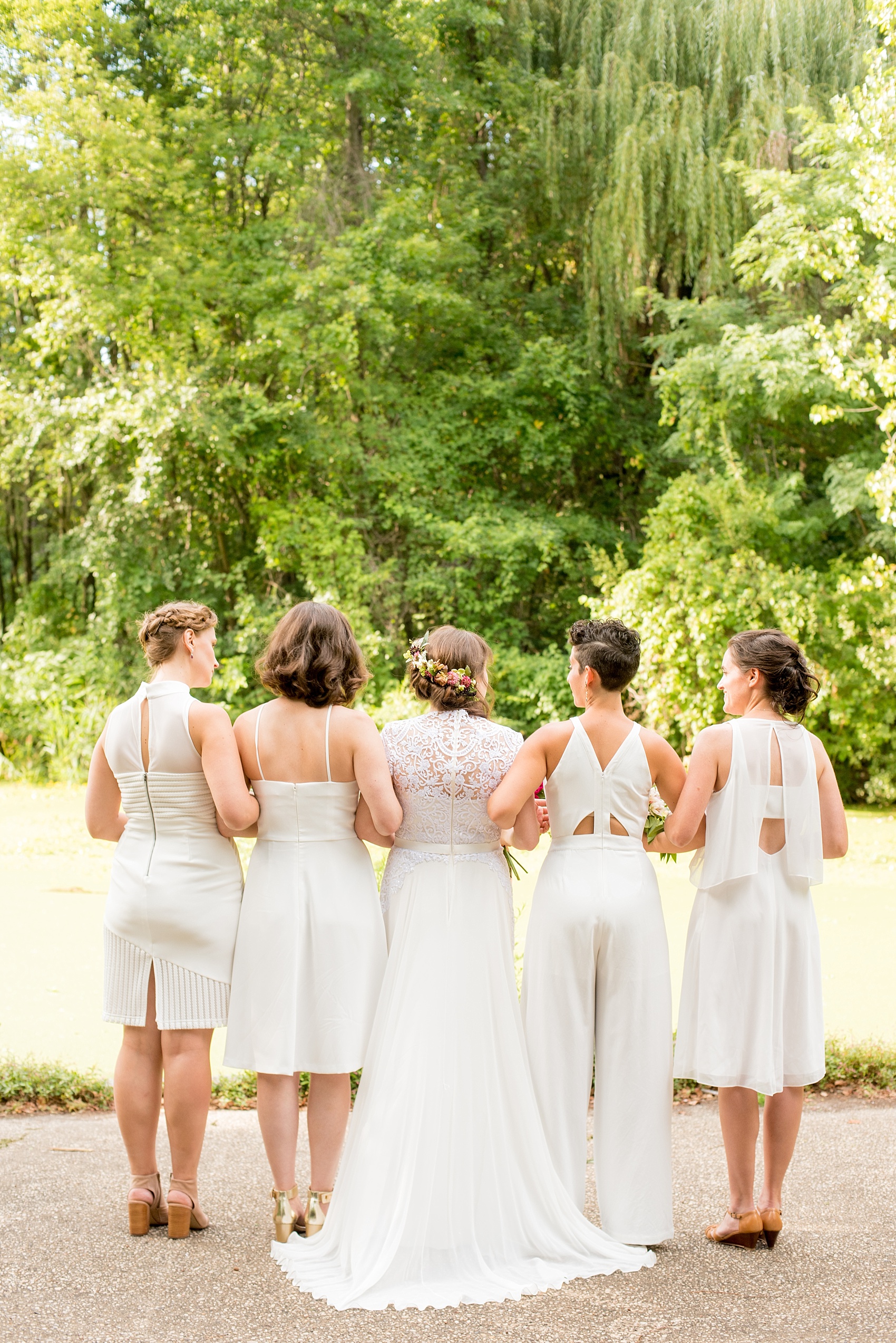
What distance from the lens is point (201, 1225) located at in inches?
139

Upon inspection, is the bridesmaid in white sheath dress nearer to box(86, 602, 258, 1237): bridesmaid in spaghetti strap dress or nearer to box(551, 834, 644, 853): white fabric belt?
box(551, 834, 644, 853): white fabric belt

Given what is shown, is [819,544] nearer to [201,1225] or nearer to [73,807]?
[73,807]

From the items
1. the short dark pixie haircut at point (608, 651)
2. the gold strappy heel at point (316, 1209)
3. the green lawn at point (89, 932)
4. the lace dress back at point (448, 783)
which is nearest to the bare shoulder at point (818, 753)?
the short dark pixie haircut at point (608, 651)

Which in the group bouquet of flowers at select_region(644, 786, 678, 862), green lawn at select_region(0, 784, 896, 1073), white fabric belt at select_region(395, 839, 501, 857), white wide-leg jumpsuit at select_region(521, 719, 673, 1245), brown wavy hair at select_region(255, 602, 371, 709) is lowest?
green lawn at select_region(0, 784, 896, 1073)

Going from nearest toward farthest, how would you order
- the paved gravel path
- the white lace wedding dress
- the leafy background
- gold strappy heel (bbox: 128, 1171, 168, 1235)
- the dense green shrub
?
the paved gravel path < the white lace wedding dress < gold strappy heel (bbox: 128, 1171, 168, 1235) < the dense green shrub < the leafy background

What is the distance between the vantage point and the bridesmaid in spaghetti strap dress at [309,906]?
3424mm

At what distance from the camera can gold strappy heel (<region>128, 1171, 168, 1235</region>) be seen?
347 cm

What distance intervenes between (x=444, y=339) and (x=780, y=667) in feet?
52.7

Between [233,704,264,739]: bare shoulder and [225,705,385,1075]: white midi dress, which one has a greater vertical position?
[233,704,264,739]: bare shoulder

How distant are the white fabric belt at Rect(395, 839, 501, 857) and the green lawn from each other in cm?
187

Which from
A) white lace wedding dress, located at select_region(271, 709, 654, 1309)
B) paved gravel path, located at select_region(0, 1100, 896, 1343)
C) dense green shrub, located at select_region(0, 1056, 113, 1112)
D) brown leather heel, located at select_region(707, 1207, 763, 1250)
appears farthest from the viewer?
dense green shrub, located at select_region(0, 1056, 113, 1112)

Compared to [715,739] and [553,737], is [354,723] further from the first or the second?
[715,739]

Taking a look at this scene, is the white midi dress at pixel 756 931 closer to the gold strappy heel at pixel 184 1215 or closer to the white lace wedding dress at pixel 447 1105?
the white lace wedding dress at pixel 447 1105

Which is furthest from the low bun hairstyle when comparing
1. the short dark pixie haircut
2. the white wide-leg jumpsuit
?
the white wide-leg jumpsuit
